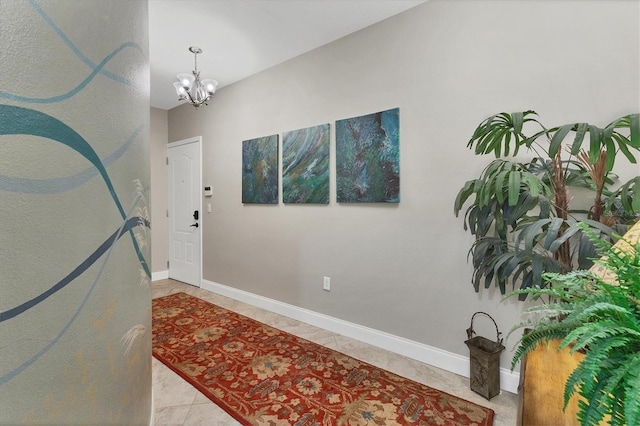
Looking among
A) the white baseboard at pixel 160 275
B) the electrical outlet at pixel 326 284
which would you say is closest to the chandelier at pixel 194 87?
the electrical outlet at pixel 326 284

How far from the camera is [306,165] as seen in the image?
9.90ft

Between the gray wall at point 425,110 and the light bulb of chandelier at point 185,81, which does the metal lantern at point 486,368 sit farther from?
the light bulb of chandelier at point 185,81

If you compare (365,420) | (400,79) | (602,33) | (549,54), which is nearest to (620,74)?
(602,33)

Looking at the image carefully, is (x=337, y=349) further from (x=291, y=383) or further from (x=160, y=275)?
(x=160, y=275)

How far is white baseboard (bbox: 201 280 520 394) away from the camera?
2.11 meters

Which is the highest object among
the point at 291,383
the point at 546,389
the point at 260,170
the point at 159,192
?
the point at 260,170

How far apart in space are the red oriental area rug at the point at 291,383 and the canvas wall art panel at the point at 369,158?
1.33m

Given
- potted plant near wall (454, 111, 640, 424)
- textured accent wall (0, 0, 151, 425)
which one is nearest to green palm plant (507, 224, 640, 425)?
potted plant near wall (454, 111, 640, 424)

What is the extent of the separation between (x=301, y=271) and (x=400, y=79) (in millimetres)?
1986

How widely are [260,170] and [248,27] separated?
1395 mm

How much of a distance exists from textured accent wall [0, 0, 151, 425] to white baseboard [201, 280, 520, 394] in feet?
5.97

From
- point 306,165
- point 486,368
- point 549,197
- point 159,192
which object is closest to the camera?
point 549,197

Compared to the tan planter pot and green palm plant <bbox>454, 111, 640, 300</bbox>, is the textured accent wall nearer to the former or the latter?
the tan planter pot

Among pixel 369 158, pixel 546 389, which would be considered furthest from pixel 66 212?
pixel 369 158
